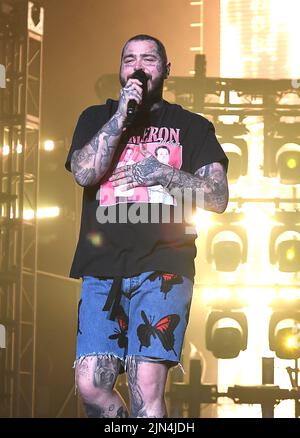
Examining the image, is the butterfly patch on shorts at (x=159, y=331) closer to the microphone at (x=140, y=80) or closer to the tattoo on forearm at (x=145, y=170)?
the tattoo on forearm at (x=145, y=170)

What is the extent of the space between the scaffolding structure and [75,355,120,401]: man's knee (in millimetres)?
7028

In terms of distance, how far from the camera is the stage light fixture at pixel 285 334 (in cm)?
968

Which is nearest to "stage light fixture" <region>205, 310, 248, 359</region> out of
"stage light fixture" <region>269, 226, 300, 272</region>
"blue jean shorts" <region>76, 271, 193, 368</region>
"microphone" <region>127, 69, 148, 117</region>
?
"stage light fixture" <region>269, 226, 300, 272</region>

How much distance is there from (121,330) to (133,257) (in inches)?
9.2

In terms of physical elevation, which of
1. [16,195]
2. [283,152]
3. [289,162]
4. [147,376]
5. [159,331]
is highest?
[283,152]

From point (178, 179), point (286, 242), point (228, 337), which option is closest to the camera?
point (178, 179)

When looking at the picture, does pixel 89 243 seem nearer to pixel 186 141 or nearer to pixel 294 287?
pixel 186 141

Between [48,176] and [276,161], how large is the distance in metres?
3.10

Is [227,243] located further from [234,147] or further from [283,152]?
[283,152]

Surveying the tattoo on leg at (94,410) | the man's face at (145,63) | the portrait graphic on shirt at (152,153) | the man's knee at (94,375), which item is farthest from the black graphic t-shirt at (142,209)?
the tattoo on leg at (94,410)

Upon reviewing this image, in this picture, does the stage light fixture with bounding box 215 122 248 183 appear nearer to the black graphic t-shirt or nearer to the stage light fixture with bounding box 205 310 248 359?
the stage light fixture with bounding box 205 310 248 359

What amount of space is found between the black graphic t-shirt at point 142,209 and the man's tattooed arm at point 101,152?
0.07 meters

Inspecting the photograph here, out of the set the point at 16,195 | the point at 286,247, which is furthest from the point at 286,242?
the point at 16,195

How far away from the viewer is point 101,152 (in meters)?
2.74
